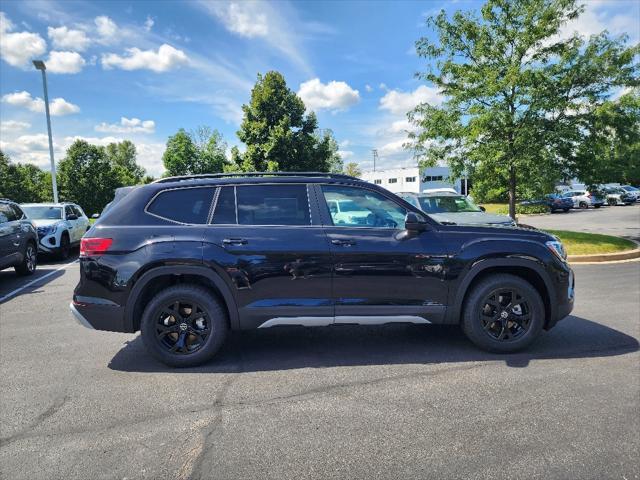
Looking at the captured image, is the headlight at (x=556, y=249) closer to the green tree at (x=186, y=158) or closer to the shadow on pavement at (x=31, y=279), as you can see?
the shadow on pavement at (x=31, y=279)

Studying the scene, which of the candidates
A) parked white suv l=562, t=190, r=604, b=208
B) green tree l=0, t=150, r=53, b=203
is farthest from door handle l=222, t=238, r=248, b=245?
green tree l=0, t=150, r=53, b=203

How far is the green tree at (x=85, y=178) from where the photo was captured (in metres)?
36.4

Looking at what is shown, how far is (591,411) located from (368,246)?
86.2 inches

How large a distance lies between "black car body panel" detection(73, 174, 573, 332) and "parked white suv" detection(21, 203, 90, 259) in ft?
29.2

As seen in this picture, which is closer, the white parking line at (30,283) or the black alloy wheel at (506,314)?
the black alloy wheel at (506,314)

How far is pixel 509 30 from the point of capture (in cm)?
1094

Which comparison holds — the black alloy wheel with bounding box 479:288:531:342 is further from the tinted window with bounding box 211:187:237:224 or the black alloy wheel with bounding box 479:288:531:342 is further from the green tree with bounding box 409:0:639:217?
the green tree with bounding box 409:0:639:217

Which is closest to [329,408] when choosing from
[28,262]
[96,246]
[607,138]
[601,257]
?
[96,246]

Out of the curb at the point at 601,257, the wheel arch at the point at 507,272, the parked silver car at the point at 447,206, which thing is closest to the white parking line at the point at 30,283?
the wheel arch at the point at 507,272

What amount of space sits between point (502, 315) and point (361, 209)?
178 cm

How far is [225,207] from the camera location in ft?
13.9

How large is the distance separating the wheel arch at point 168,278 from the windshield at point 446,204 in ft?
24.9

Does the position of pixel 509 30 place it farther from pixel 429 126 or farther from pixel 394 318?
pixel 394 318

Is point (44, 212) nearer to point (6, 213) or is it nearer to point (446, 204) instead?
point (6, 213)
